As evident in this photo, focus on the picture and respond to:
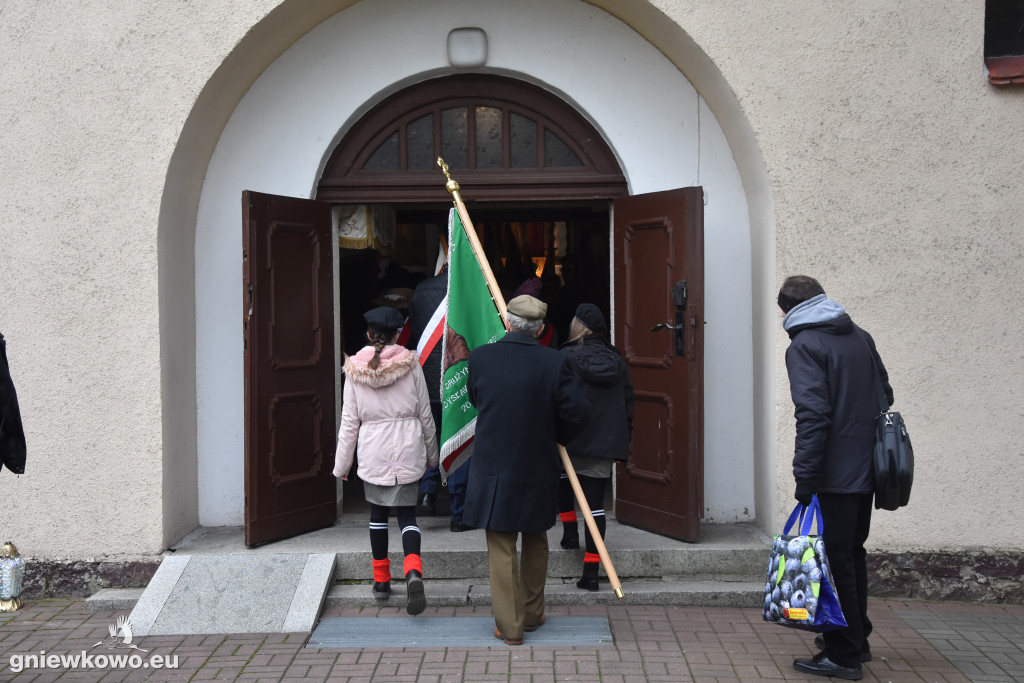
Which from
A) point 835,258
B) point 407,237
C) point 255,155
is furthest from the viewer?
point 407,237

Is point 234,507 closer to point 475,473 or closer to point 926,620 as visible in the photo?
point 475,473

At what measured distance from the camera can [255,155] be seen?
6.49 meters

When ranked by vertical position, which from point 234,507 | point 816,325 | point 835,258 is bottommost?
point 234,507

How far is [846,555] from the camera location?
4340 mm

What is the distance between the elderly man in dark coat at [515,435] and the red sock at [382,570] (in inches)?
32.2

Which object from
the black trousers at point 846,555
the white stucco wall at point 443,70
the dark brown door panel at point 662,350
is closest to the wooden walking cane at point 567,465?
the dark brown door panel at point 662,350

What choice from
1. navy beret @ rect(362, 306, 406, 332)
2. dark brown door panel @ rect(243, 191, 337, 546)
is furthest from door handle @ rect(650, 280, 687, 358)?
dark brown door panel @ rect(243, 191, 337, 546)

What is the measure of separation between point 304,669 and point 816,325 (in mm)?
2951

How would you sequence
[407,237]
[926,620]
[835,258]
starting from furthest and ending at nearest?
[407,237], [835,258], [926,620]

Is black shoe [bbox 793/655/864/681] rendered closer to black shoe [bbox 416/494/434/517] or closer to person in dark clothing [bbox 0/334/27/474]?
black shoe [bbox 416/494/434/517]

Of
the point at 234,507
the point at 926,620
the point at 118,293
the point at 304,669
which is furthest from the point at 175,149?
the point at 926,620

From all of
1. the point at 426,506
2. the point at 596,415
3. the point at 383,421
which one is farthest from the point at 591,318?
the point at 426,506

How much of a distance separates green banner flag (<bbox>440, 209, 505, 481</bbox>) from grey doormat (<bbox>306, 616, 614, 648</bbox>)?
808mm

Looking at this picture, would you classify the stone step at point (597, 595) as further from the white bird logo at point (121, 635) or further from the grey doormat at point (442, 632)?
the white bird logo at point (121, 635)
